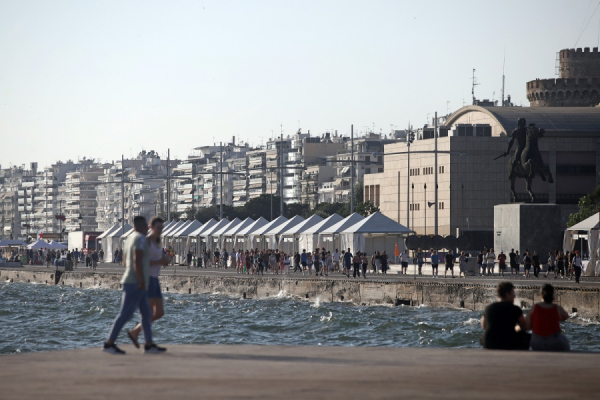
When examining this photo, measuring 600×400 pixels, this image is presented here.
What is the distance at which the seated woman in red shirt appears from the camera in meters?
11.4

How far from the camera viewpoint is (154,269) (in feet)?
37.0

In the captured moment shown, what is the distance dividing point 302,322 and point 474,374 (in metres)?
25.1

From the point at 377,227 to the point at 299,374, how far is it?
130ft

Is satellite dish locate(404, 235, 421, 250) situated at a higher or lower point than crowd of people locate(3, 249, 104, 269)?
higher

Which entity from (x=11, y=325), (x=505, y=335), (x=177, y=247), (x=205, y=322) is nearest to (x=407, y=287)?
(x=205, y=322)

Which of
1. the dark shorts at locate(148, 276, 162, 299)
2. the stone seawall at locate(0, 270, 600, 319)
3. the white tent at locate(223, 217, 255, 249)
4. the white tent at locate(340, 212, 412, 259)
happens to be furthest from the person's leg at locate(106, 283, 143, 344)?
the white tent at locate(223, 217, 255, 249)

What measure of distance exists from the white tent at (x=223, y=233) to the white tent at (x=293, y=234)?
5.65 metres

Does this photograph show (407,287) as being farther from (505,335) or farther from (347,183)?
(347,183)

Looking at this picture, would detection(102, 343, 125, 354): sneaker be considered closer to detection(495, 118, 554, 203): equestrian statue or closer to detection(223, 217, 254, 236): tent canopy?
detection(495, 118, 554, 203): equestrian statue

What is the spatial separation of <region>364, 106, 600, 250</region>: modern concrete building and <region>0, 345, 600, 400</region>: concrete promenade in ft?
314

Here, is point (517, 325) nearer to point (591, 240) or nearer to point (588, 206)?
point (591, 240)

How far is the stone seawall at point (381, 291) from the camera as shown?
29.8 m

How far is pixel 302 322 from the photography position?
1337 inches

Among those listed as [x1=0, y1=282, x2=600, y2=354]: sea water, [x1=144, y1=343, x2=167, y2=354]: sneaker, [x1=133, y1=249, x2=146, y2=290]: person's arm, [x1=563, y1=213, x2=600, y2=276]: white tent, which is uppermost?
[x1=563, y1=213, x2=600, y2=276]: white tent
